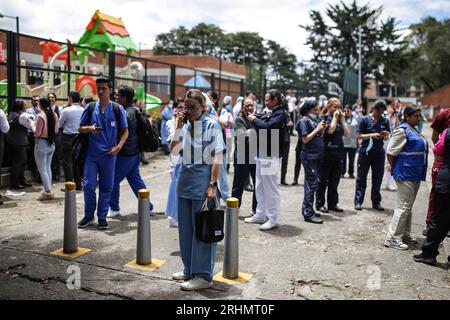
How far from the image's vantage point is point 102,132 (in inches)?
242

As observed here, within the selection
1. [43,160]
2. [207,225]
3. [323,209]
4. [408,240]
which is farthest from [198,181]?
[43,160]

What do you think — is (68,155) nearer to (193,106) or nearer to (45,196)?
(45,196)

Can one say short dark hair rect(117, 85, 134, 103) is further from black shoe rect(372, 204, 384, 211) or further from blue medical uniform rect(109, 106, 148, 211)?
black shoe rect(372, 204, 384, 211)

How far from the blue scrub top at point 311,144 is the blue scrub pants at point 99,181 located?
2800mm

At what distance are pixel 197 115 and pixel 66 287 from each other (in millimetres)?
2041

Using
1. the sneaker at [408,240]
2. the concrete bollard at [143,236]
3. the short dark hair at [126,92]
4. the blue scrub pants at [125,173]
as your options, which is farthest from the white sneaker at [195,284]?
the short dark hair at [126,92]

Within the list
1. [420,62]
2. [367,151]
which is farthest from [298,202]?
[420,62]

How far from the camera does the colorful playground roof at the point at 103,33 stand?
1960cm

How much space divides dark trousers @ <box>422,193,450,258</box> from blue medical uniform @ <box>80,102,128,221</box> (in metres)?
4.08

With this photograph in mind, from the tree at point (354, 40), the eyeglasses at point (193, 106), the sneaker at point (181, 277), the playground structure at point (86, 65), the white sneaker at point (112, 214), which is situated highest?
the tree at point (354, 40)

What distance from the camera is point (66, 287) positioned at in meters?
4.29

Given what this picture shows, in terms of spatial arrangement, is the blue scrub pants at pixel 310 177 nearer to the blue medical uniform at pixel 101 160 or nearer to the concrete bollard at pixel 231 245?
the concrete bollard at pixel 231 245

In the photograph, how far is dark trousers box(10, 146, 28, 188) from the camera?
8805 mm
